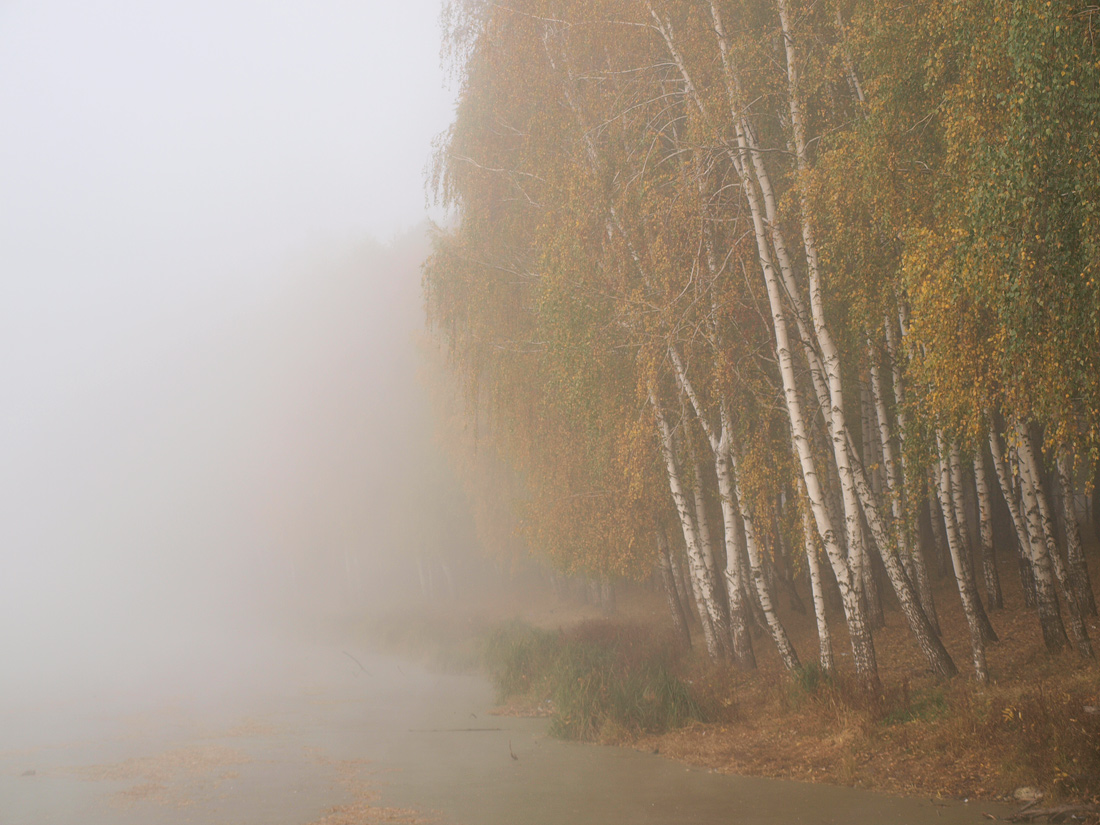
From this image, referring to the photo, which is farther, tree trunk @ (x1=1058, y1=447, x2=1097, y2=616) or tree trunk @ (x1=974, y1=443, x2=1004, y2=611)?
tree trunk @ (x1=974, y1=443, x2=1004, y2=611)

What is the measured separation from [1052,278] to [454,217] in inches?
558

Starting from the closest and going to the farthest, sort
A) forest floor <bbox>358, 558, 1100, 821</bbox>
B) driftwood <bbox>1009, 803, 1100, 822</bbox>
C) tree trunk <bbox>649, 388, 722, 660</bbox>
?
driftwood <bbox>1009, 803, 1100, 822</bbox>, forest floor <bbox>358, 558, 1100, 821</bbox>, tree trunk <bbox>649, 388, 722, 660</bbox>

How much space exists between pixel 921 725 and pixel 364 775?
22.1 feet

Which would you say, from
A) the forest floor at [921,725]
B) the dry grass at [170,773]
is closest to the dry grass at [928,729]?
the forest floor at [921,725]

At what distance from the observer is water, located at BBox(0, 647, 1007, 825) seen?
23.5 ft

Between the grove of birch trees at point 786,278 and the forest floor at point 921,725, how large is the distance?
47 centimetres

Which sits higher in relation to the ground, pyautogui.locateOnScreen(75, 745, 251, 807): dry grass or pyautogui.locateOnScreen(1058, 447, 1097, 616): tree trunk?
pyautogui.locateOnScreen(1058, 447, 1097, 616): tree trunk

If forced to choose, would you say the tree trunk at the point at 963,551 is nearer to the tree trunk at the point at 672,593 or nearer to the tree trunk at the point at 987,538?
the tree trunk at the point at 987,538

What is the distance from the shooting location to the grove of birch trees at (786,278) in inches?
214

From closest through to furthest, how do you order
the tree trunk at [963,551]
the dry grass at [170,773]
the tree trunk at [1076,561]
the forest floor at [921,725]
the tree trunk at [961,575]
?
the forest floor at [921,725] < the tree trunk at [961,575] < the tree trunk at [1076,561] < the dry grass at [170,773] < the tree trunk at [963,551]

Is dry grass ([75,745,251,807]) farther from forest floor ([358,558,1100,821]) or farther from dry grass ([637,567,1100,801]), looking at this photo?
dry grass ([637,567,1100,801])

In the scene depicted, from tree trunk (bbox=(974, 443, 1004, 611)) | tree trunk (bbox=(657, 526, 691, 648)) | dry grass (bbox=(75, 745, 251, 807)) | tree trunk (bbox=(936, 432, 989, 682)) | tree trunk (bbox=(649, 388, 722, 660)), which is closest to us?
tree trunk (bbox=(936, 432, 989, 682))

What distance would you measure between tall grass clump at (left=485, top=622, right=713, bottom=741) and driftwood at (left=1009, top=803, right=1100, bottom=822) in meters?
5.35

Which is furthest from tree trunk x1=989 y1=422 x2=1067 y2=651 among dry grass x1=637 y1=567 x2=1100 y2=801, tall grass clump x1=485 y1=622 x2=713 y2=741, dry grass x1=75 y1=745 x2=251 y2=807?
dry grass x1=75 y1=745 x2=251 y2=807
